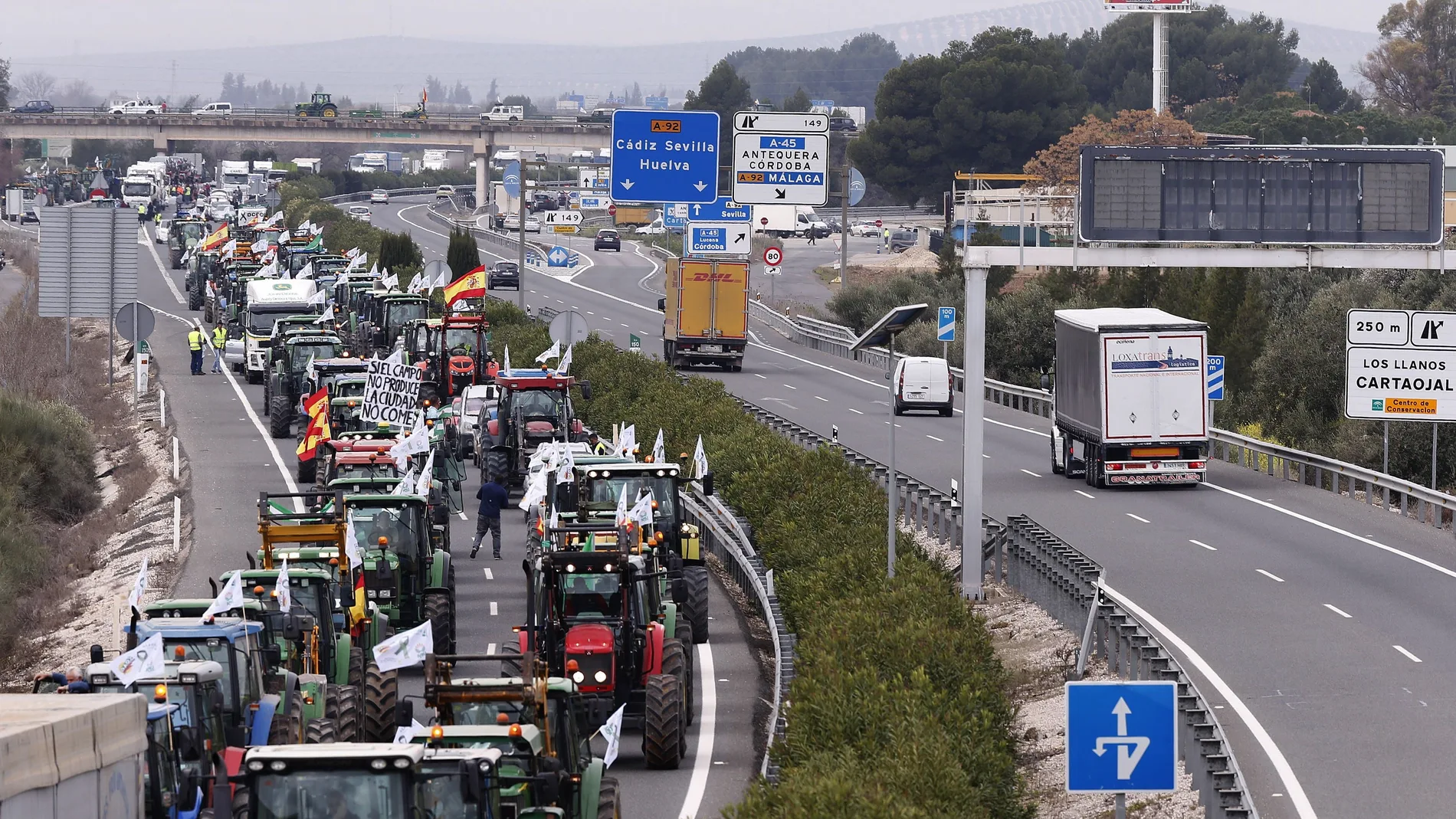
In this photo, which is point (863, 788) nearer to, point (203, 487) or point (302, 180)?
point (203, 487)

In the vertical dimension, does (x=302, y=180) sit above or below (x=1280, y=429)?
above

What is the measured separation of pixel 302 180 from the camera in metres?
161

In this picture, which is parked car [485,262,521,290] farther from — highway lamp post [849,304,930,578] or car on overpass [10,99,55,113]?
car on overpass [10,99,55,113]

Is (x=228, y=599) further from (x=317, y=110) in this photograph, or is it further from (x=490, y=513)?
(x=317, y=110)

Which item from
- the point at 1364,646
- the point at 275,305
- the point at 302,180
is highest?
the point at 302,180

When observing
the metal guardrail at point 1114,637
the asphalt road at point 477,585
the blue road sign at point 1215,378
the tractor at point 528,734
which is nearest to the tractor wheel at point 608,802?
the tractor at point 528,734

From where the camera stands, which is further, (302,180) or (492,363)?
(302,180)

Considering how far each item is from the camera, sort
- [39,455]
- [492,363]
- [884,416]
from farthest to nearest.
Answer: [884,416], [492,363], [39,455]

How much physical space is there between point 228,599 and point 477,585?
483 inches

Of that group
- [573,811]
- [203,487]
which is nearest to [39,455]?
[203,487]

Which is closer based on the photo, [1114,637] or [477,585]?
[1114,637]

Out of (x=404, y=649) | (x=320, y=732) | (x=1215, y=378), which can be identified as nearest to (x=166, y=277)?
(x=1215, y=378)

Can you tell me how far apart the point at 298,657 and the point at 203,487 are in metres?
21.4

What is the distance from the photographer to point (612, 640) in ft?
64.3
